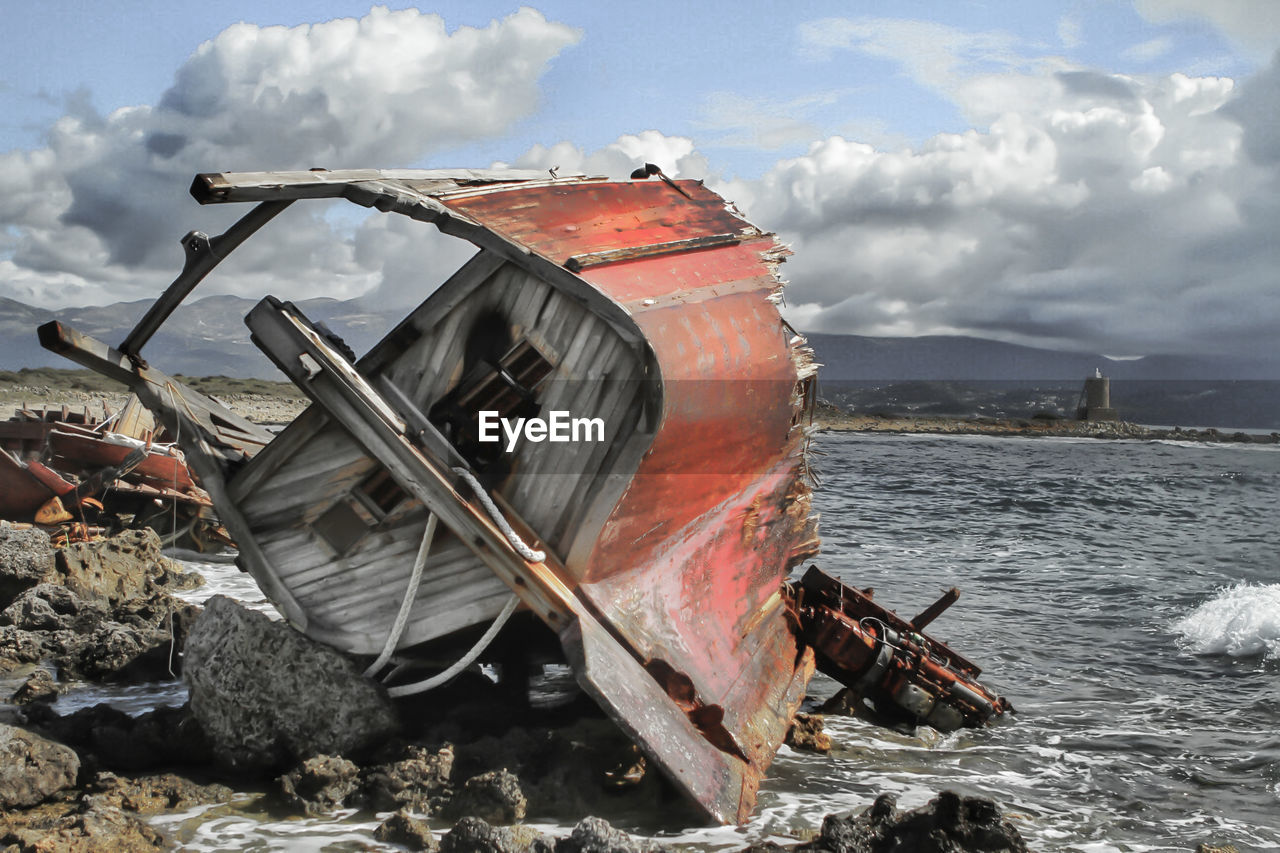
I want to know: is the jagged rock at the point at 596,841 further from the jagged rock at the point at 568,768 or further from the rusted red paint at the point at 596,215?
the rusted red paint at the point at 596,215

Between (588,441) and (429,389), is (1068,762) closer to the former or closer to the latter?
(588,441)

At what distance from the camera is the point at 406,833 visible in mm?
4426

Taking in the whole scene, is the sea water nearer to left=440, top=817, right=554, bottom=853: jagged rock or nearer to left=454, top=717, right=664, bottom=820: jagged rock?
left=454, top=717, right=664, bottom=820: jagged rock

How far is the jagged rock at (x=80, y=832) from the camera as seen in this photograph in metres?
3.91

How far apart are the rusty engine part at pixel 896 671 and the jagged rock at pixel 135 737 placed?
4411 millimetres

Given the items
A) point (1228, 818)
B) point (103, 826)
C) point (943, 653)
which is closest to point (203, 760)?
point (103, 826)

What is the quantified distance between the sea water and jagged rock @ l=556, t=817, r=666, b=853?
0.80 meters

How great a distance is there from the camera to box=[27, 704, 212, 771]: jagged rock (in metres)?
5.11

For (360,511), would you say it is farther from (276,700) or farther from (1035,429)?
(1035,429)

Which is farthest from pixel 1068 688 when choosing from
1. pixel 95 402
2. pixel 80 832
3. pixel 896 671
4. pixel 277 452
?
pixel 95 402

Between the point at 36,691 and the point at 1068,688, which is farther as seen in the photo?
the point at 1068,688

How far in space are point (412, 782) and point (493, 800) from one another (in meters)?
0.50

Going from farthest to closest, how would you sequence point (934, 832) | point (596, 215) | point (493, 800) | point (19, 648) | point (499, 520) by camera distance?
point (19, 648), point (596, 215), point (499, 520), point (493, 800), point (934, 832)

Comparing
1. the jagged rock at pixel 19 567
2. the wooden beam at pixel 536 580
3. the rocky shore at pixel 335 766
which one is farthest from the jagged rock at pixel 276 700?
the jagged rock at pixel 19 567
